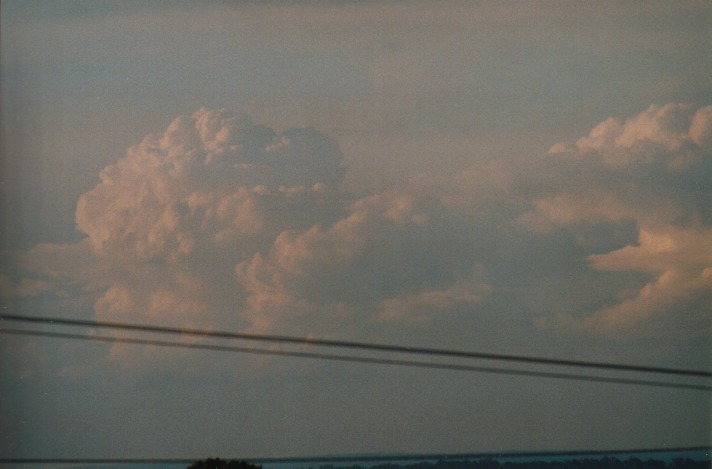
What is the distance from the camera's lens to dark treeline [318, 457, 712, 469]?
4684mm

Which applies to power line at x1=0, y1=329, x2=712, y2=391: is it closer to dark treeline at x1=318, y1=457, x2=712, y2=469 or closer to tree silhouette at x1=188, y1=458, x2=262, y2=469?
dark treeline at x1=318, y1=457, x2=712, y2=469

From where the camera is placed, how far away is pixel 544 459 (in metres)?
4.70

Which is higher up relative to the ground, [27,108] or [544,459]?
[27,108]

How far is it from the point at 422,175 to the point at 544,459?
5.09 ft

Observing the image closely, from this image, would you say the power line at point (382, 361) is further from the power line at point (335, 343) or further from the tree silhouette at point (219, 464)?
the tree silhouette at point (219, 464)

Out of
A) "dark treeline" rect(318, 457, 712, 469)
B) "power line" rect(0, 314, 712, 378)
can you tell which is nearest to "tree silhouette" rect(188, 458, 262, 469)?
"dark treeline" rect(318, 457, 712, 469)

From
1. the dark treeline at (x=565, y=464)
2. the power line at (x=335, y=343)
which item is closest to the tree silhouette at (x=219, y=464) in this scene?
the dark treeline at (x=565, y=464)

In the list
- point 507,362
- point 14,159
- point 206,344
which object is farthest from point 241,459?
point 14,159

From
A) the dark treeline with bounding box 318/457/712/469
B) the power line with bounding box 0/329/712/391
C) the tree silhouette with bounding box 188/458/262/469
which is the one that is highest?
the power line with bounding box 0/329/712/391

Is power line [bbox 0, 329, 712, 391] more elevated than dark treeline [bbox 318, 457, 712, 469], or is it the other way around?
power line [bbox 0, 329, 712, 391]

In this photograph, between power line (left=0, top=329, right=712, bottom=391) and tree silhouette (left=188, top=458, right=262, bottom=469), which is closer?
tree silhouette (left=188, top=458, right=262, bottom=469)

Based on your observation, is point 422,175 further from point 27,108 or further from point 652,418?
point 27,108

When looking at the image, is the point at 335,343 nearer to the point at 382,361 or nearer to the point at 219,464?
the point at 382,361

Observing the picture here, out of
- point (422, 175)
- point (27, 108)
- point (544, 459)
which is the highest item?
point (27, 108)
